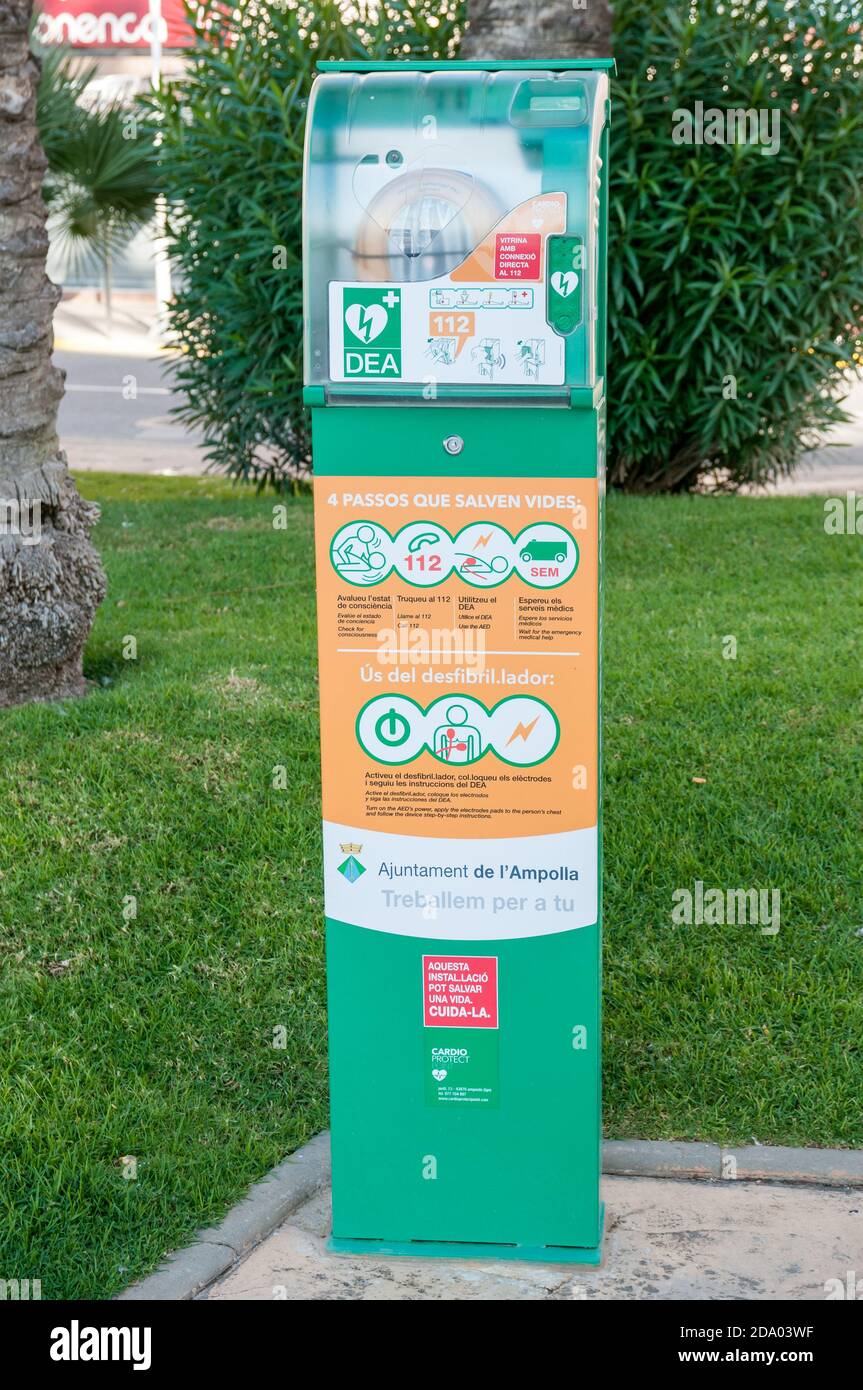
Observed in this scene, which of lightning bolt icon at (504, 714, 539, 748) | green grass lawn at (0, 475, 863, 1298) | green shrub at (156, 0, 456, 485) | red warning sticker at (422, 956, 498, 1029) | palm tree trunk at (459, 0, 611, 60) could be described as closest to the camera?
lightning bolt icon at (504, 714, 539, 748)

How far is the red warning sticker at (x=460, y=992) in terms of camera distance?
10.4 ft

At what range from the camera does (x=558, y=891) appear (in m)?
3.13

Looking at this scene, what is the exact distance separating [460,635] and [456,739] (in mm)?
203

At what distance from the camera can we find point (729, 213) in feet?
31.1

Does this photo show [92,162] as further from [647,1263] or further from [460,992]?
[647,1263]

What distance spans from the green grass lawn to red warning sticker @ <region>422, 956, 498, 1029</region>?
74cm

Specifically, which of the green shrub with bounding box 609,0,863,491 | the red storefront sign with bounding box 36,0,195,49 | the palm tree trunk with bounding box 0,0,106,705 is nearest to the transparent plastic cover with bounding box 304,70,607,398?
the palm tree trunk with bounding box 0,0,106,705

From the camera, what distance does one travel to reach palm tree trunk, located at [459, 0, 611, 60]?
8.29 meters

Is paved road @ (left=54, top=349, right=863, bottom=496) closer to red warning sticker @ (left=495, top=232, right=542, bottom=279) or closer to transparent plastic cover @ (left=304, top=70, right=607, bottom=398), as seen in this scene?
transparent plastic cover @ (left=304, top=70, right=607, bottom=398)

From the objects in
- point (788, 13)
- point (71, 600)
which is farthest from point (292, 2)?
point (71, 600)

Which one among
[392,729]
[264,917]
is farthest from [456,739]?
[264,917]

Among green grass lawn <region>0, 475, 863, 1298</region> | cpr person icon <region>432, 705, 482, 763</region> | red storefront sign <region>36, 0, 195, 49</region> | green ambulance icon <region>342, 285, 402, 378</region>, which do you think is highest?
red storefront sign <region>36, 0, 195, 49</region>

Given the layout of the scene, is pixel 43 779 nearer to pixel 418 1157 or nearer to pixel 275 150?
pixel 418 1157

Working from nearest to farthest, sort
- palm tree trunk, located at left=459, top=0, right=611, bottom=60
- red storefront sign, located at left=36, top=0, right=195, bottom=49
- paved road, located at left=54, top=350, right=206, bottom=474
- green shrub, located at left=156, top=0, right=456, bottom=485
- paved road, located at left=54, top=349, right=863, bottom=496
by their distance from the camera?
palm tree trunk, located at left=459, top=0, right=611, bottom=60 → green shrub, located at left=156, top=0, right=456, bottom=485 → paved road, located at left=54, top=349, right=863, bottom=496 → paved road, located at left=54, top=350, right=206, bottom=474 → red storefront sign, located at left=36, top=0, right=195, bottom=49
